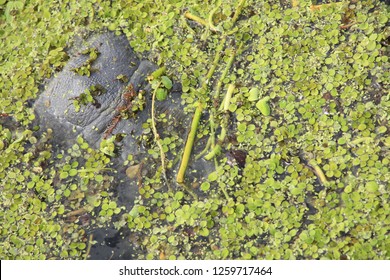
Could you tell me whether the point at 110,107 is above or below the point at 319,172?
above

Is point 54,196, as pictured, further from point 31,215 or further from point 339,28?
point 339,28

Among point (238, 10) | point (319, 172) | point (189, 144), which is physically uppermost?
point (238, 10)

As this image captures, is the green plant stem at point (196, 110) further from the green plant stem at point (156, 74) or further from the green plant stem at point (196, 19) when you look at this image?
the green plant stem at point (156, 74)

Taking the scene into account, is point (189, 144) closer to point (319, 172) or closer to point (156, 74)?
point (156, 74)

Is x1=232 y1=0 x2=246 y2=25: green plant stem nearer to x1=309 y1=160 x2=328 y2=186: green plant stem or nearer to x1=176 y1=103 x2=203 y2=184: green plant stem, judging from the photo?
x1=176 y1=103 x2=203 y2=184: green plant stem

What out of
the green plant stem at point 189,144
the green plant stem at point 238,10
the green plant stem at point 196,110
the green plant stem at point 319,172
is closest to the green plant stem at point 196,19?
the green plant stem at point 196,110

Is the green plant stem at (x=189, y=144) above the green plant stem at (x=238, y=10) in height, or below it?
below

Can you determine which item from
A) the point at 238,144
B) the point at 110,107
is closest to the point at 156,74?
the point at 110,107

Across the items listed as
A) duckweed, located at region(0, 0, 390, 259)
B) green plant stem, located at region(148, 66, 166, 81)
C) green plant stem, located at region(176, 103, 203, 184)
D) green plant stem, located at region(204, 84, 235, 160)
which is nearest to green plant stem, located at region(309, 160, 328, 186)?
duckweed, located at region(0, 0, 390, 259)
